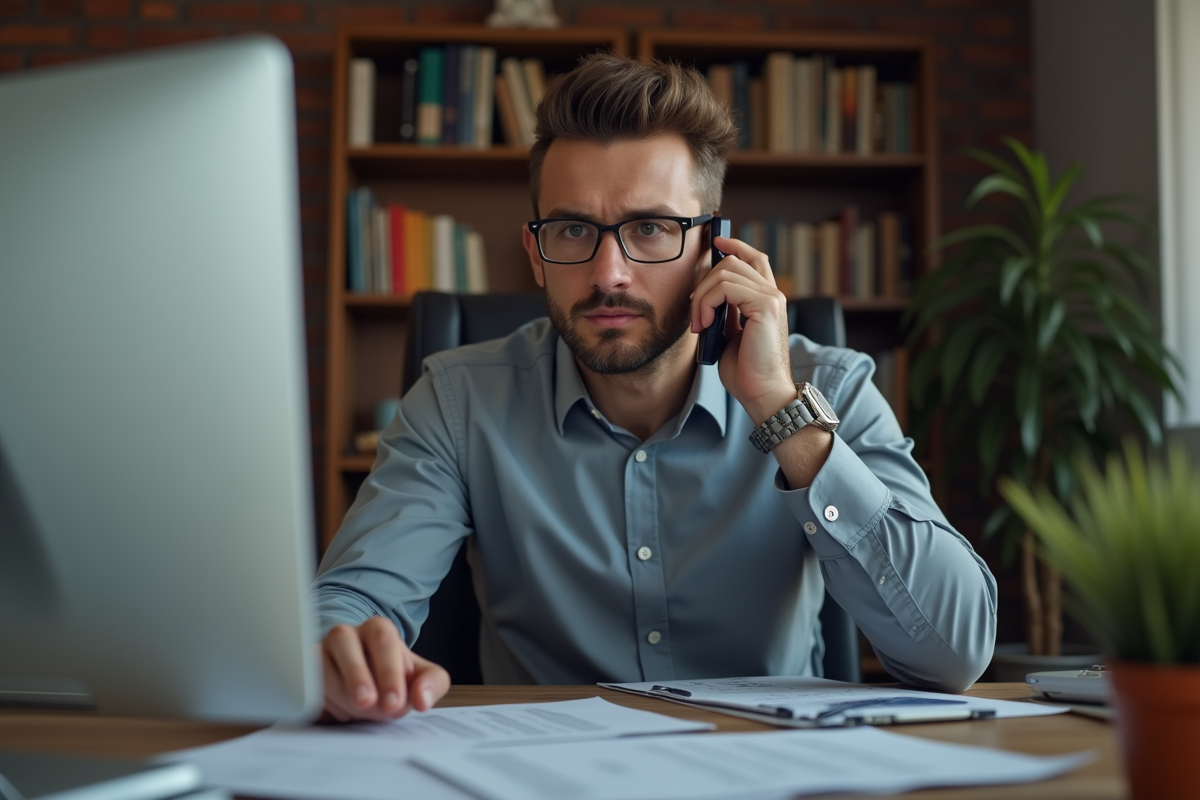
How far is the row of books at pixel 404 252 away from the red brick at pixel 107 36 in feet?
3.26

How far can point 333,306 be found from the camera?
10.6ft

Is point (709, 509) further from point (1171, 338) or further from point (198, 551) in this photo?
point (1171, 338)

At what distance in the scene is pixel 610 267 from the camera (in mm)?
1384

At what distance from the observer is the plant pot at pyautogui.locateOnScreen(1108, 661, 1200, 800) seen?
52 cm

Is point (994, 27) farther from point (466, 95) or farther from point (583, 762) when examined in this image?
point (583, 762)

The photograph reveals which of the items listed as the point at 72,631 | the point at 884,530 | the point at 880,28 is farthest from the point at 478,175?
the point at 72,631

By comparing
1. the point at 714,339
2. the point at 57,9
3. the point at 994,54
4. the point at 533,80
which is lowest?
the point at 714,339

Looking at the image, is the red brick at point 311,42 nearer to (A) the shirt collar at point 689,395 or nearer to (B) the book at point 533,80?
(B) the book at point 533,80

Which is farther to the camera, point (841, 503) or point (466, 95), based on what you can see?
point (466, 95)

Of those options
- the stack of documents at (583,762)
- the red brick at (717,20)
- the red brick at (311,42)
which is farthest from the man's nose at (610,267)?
the red brick at (311,42)

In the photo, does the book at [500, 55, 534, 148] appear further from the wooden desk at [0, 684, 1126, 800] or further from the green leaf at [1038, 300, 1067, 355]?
the wooden desk at [0, 684, 1126, 800]

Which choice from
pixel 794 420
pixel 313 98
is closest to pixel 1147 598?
pixel 794 420

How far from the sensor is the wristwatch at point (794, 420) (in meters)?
1.19

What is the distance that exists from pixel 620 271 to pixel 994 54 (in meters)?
2.78
